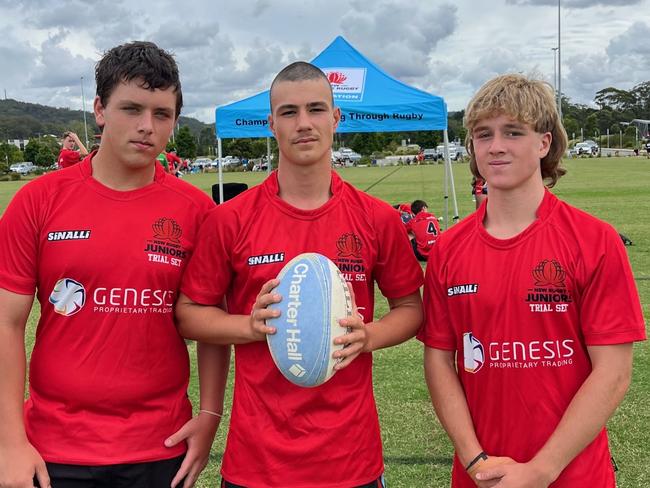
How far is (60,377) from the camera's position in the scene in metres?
2.32

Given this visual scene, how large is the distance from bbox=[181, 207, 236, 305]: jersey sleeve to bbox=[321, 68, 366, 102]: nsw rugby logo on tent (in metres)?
8.88

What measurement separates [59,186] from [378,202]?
1173mm

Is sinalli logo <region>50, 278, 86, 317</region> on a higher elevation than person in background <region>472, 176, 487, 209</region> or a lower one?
lower

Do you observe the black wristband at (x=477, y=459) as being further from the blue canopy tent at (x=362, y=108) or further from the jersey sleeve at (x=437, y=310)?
the blue canopy tent at (x=362, y=108)

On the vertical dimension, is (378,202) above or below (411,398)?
above

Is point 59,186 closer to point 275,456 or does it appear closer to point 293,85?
point 293,85

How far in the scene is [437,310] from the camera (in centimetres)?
240

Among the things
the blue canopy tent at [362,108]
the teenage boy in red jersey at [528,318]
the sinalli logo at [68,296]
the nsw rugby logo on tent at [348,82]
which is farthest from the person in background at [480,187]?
the nsw rugby logo on tent at [348,82]

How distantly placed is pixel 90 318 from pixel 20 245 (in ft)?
1.14

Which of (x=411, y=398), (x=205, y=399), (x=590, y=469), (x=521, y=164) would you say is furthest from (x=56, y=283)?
(x=411, y=398)

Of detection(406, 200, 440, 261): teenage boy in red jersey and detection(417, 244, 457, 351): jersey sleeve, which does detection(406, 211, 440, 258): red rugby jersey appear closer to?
detection(406, 200, 440, 261): teenage boy in red jersey

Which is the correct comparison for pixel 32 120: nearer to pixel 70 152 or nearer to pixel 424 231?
pixel 70 152

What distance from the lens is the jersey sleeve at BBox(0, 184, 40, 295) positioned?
7.48 feet

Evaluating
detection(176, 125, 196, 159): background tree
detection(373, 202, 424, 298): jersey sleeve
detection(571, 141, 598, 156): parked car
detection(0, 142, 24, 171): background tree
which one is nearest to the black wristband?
detection(373, 202, 424, 298): jersey sleeve
